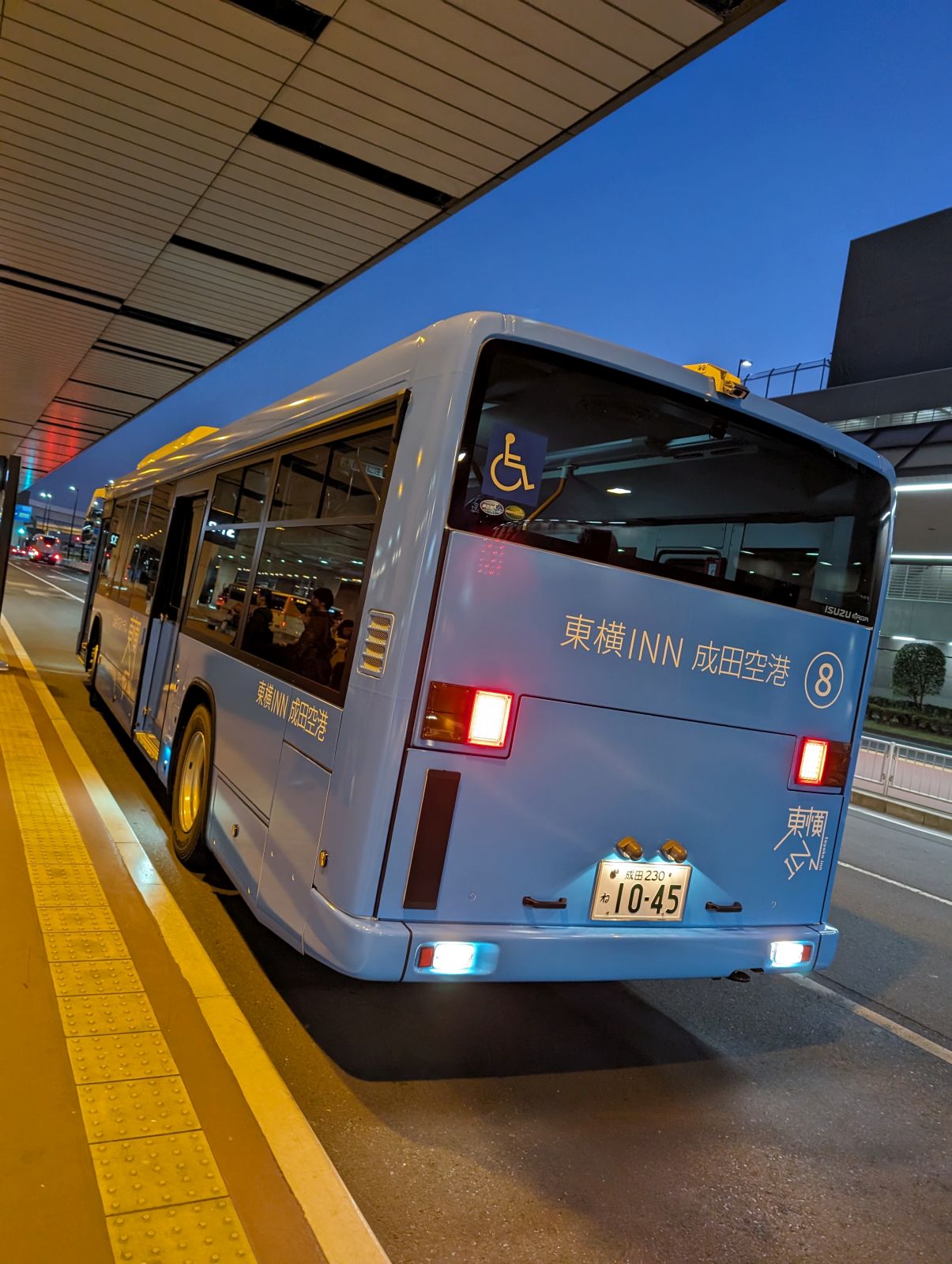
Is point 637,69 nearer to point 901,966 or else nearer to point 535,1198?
point 535,1198

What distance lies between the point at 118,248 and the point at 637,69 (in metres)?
5.92

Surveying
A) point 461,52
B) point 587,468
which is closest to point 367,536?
point 587,468

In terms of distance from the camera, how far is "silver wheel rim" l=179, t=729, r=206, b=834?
18.9 ft

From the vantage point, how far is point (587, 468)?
3.64m

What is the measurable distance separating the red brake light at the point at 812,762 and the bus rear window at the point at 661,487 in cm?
65

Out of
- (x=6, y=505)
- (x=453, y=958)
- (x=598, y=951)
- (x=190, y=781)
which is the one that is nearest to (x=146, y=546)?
(x=190, y=781)

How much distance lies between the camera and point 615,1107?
3.71 m

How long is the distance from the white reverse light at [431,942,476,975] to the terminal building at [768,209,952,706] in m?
15.2

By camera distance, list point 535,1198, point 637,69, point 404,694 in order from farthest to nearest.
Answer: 1. point 637,69
2. point 404,694
3. point 535,1198

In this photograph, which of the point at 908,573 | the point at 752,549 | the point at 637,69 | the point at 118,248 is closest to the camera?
the point at 752,549

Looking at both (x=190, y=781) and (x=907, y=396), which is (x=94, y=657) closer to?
(x=190, y=781)

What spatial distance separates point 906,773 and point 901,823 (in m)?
1.50

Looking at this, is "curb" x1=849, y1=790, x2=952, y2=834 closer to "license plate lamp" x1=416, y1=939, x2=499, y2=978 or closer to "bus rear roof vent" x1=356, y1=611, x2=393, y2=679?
"license plate lamp" x1=416, y1=939, x2=499, y2=978

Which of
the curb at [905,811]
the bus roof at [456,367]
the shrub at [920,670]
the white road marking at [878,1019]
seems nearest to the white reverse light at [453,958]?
the bus roof at [456,367]
